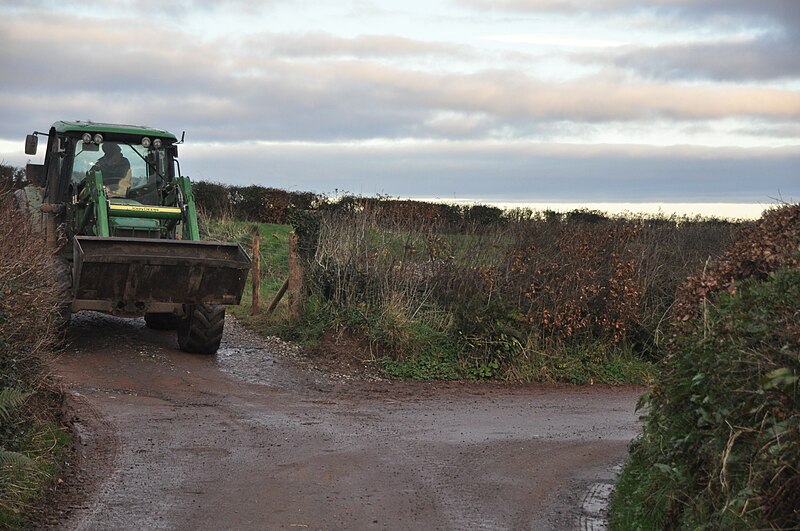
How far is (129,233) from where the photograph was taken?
1689 centimetres

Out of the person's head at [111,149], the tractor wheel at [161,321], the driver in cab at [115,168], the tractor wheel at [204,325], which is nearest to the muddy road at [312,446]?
the tractor wheel at [204,325]

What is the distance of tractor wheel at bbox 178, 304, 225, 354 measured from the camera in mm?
16531

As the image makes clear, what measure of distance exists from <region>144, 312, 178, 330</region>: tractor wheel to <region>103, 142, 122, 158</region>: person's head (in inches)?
124

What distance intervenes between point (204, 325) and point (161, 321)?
108 inches

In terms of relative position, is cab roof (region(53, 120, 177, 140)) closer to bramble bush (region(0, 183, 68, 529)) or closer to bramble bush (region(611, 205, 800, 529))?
bramble bush (region(0, 183, 68, 529))

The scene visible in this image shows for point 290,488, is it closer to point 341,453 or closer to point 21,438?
point 341,453

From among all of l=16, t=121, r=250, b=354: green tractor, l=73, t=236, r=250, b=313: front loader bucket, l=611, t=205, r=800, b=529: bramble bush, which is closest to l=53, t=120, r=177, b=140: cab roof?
l=16, t=121, r=250, b=354: green tractor

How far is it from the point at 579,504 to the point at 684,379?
223 cm

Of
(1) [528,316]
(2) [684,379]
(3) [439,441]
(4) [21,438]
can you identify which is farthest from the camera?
(1) [528,316]

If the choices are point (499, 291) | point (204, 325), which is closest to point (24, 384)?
point (204, 325)

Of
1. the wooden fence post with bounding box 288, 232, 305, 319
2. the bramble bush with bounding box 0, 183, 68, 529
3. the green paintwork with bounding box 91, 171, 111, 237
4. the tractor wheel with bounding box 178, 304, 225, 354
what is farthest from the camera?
the wooden fence post with bounding box 288, 232, 305, 319

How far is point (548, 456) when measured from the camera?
11031mm

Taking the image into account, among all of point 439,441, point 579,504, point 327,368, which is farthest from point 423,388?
point 579,504

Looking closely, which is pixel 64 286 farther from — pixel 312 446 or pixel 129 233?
pixel 312 446
